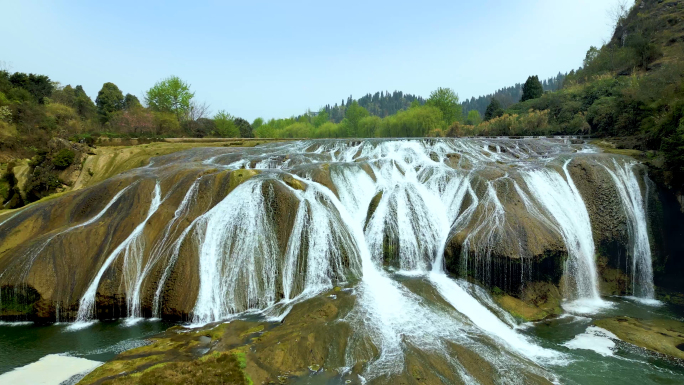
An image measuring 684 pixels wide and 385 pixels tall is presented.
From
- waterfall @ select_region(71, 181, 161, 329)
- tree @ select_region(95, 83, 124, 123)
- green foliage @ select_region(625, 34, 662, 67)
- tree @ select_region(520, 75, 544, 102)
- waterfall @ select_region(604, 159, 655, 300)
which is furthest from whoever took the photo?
tree @ select_region(95, 83, 124, 123)

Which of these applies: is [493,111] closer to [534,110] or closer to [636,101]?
[534,110]

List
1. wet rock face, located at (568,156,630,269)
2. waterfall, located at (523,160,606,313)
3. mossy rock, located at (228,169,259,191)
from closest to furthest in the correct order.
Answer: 1. waterfall, located at (523,160,606,313)
2. wet rock face, located at (568,156,630,269)
3. mossy rock, located at (228,169,259,191)

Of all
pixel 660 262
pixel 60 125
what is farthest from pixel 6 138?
pixel 660 262

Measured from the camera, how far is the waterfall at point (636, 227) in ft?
41.7

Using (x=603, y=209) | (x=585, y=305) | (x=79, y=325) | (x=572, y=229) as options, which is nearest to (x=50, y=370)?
(x=79, y=325)

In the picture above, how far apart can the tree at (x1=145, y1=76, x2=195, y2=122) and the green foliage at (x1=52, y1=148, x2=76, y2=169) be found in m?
28.9

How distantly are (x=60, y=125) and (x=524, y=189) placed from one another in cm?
4303

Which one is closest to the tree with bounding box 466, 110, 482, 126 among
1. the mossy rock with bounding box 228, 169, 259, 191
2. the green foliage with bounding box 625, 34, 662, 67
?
the green foliage with bounding box 625, 34, 662, 67

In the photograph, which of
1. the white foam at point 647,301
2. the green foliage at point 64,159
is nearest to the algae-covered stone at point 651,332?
the white foam at point 647,301

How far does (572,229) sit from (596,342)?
5.37m

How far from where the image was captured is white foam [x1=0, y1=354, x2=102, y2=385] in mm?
7445

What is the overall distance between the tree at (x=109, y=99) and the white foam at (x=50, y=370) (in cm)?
6268

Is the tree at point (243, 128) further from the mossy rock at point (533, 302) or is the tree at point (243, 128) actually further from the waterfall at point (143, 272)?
the mossy rock at point (533, 302)

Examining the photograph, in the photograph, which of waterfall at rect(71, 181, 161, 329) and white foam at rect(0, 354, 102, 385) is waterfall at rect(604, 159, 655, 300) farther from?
waterfall at rect(71, 181, 161, 329)
